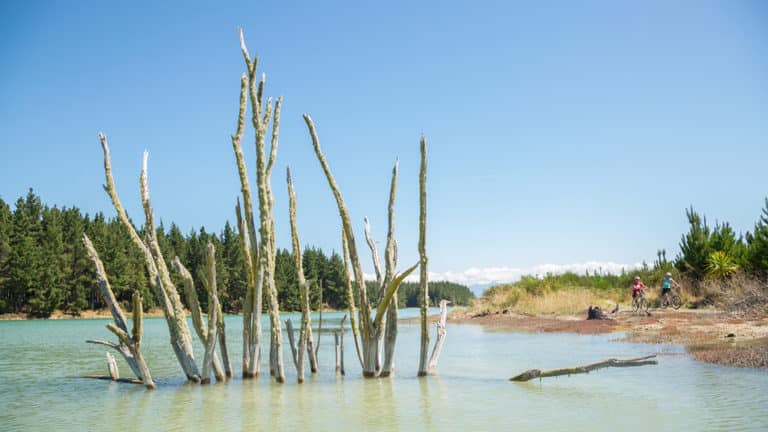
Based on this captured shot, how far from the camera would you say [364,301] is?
9.45m

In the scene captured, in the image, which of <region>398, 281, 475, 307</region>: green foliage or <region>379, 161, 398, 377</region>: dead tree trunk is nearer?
<region>379, 161, 398, 377</region>: dead tree trunk

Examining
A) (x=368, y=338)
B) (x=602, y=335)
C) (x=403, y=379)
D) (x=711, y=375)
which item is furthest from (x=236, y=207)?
(x=602, y=335)

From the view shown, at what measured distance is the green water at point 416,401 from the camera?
249 inches

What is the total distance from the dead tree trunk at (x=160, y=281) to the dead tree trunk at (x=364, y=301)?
2716mm

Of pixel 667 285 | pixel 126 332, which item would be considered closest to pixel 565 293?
pixel 667 285

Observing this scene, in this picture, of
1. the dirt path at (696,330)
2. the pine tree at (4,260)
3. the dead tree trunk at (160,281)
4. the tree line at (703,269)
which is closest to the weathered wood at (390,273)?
the dead tree trunk at (160,281)

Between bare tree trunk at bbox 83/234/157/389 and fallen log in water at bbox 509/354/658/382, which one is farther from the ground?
bare tree trunk at bbox 83/234/157/389

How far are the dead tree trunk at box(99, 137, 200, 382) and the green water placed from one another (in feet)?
1.84

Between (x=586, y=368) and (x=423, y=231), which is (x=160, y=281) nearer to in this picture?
(x=423, y=231)

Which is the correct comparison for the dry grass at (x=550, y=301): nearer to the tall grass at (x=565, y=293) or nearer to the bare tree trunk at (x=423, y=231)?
the tall grass at (x=565, y=293)

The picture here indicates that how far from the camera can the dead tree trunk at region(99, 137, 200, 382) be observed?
8.87 metres

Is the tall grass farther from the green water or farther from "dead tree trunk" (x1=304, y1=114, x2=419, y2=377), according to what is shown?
"dead tree trunk" (x1=304, y1=114, x2=419, y2=377)

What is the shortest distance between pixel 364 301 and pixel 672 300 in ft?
66.2

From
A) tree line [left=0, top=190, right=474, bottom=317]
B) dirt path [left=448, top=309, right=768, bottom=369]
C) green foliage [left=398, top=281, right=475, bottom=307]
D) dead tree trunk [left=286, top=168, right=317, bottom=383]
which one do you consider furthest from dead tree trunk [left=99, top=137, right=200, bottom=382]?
green foliage [left=398, top=281, right=475, bottom=307]
